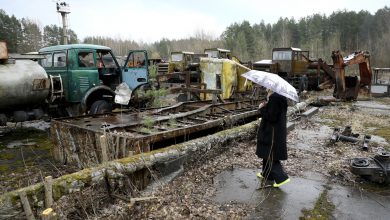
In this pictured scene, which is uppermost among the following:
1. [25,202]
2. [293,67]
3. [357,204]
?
[293,67]

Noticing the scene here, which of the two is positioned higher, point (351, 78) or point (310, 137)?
point (351, 78)

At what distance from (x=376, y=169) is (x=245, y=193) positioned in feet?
6.37

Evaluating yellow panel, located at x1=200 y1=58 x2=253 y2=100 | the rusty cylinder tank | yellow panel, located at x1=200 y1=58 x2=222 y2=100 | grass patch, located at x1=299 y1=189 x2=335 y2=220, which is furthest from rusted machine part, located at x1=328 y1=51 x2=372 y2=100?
the rusty cylinder tank

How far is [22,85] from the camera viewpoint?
752 centimetres

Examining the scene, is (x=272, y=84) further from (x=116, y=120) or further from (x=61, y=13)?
(x=61, y=13)

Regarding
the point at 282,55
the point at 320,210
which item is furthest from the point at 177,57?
the point at 320,210

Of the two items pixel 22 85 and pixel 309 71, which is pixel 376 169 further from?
pixel 309 71

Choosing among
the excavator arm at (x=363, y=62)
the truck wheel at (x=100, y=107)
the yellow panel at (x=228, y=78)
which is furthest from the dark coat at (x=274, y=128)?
the excavator arm at (x=363, y=62)

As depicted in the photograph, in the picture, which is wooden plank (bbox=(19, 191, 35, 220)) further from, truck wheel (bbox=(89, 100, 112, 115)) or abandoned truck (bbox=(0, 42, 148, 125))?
truck wheel (bbox=(89, 100, 112, 115))

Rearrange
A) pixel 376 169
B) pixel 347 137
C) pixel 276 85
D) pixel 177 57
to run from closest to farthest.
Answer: pixel 276 85 → pixel 376 169 → pixel 347 137 → pixel 177 57

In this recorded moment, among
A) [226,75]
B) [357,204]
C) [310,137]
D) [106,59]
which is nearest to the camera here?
[357,204]

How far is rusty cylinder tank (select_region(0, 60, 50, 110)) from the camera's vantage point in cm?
729

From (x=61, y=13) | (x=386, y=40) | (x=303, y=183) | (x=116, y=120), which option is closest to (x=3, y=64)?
(x=116, y=120)

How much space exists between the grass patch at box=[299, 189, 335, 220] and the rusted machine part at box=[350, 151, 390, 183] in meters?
0.77
